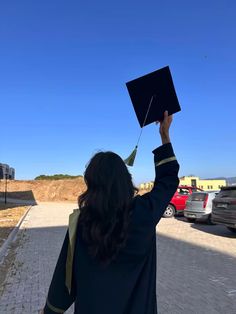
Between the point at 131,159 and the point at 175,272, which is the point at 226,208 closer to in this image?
the point at 175,272

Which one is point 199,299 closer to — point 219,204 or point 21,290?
point 21,290

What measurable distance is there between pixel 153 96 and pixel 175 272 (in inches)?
251

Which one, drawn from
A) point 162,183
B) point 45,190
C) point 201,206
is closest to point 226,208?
point 201,206

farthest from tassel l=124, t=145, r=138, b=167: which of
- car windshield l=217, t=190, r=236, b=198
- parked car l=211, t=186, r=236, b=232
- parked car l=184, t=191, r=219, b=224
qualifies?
parked car l=184, t=191, r=219, b=224

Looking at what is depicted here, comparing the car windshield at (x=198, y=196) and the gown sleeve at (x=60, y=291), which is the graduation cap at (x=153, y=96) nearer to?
the gown sleeve at (x=60, y=291)

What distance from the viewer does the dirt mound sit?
4784 centimetres

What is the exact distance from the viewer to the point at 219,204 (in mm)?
14586

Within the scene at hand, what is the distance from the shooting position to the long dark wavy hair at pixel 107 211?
233 cm

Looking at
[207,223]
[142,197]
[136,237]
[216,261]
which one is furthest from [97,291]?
[207,223]

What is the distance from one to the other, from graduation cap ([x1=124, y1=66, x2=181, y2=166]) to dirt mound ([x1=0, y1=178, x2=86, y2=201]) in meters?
42.7

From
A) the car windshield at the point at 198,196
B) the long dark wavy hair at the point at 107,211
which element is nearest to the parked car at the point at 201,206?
the car windshield at the point at 198,196

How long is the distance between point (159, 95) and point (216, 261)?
779 centimetres

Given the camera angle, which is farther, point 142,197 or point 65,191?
point 65,191

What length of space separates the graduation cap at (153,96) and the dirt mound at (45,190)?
42706mm
